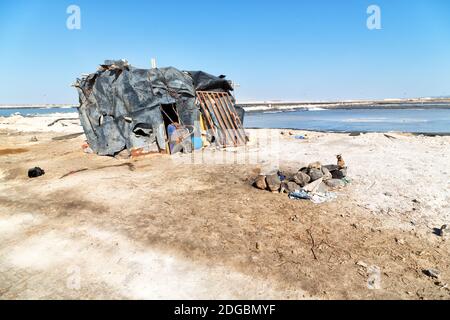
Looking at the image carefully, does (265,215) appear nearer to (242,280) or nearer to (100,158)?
(242,280)

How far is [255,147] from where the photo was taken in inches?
555

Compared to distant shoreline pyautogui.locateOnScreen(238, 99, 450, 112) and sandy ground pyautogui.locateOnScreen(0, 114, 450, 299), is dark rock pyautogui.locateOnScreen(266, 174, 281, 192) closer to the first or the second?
sandy ground pyautogui.locateOnScreen(0, 114, 450, 299)

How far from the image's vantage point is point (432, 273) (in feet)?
13.8

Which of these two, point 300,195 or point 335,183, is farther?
point 335,183

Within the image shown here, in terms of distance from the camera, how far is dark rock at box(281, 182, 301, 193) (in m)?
7.65

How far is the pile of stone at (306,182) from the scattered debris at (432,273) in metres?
3.30

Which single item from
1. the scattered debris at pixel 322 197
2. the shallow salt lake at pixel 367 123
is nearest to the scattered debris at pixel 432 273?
the scattered debris at pixel 322 197

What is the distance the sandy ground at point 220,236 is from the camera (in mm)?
4059

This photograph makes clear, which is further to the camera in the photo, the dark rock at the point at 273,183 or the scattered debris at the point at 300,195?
the dark rock at the point at 273,183

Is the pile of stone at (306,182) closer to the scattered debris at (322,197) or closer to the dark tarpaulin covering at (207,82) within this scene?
the scattered debris at (322,197)

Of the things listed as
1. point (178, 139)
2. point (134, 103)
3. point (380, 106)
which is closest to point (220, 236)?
point (178, 139)

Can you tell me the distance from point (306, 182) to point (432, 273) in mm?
3828

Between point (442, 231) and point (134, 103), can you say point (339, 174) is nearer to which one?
point (442, 231)
